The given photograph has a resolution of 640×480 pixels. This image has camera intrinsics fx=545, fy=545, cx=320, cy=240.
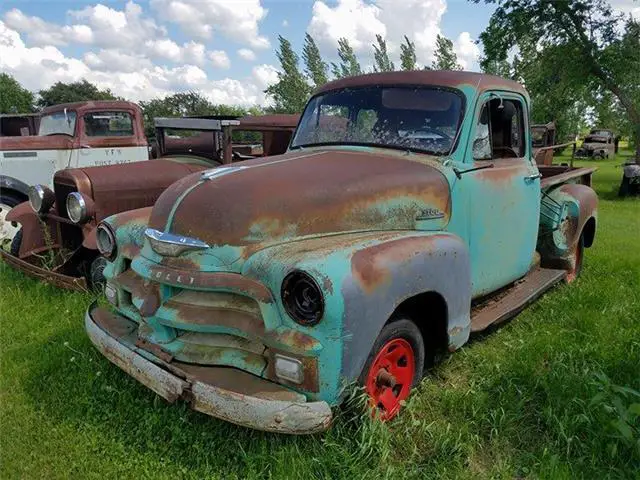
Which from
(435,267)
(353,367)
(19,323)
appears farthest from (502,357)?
(19,323)

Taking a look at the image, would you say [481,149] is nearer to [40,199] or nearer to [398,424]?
[398,424]

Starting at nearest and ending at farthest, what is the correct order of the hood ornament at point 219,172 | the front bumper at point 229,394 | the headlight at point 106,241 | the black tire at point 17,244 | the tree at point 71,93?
the front bumper at point 229,394
the hood ornament at point 219,172
the headlight at point 106,241
the black tire at point 17,244
the tree at point 71,93

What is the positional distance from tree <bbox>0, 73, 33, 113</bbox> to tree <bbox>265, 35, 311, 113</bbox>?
117 feet

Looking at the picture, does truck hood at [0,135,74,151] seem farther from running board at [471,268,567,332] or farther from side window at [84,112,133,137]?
running board at [471,268,567,332]

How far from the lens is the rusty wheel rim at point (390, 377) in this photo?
9.16 feet

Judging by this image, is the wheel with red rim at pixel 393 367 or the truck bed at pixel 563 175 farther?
the truck bed at pixel 563 175

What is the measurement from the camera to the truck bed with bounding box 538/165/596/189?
17.1 ft

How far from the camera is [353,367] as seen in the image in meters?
2.53

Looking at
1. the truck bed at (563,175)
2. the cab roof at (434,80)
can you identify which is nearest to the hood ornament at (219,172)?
the cab roof at (434,80)

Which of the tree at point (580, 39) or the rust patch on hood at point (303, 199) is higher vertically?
the tree at point (580, 39)

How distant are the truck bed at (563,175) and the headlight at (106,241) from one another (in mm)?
3746

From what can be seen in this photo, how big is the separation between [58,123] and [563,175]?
7.31 meters

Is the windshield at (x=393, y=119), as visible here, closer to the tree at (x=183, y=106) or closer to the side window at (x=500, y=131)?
the side window at (x=500, y=131)

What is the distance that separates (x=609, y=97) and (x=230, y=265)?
19.4 metres
